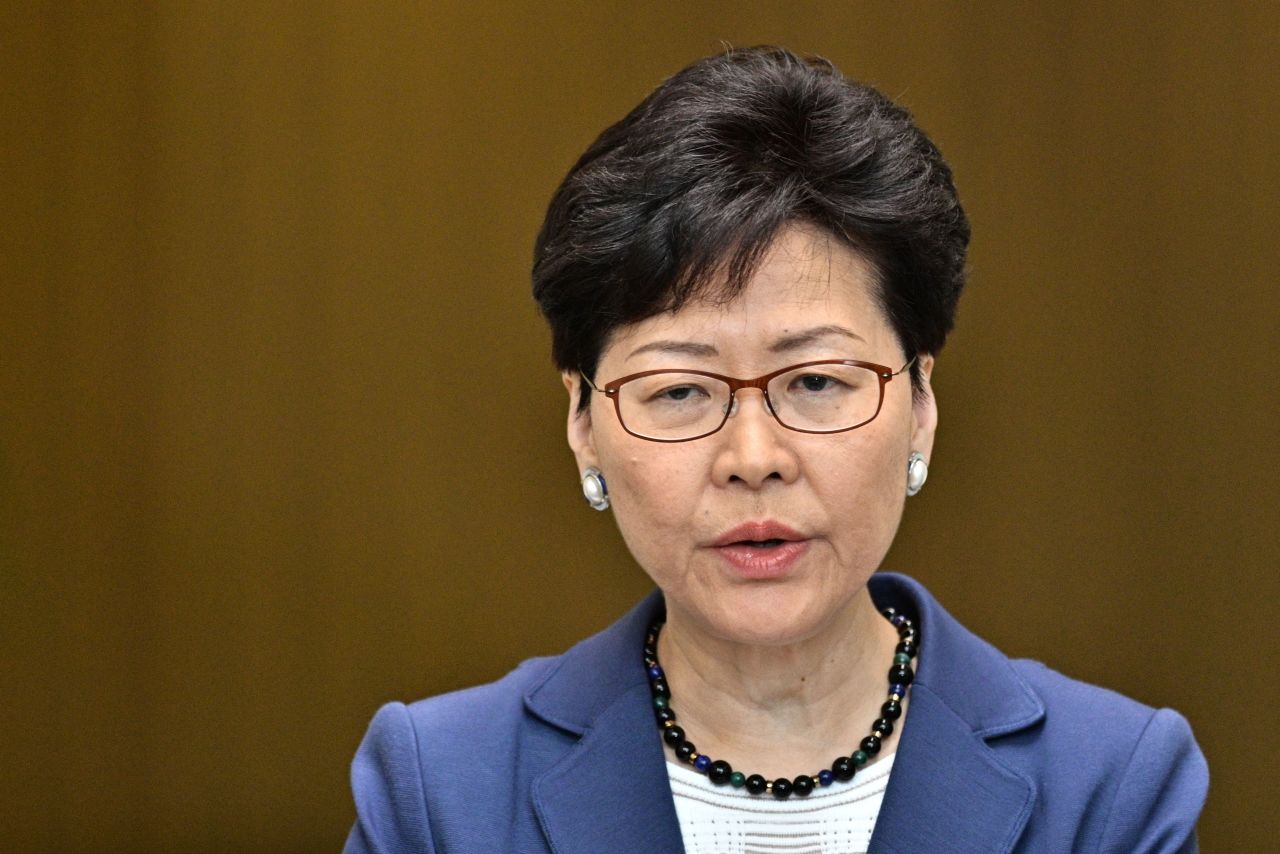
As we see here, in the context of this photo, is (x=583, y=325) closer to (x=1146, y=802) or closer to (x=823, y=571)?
(x=823, y=571)

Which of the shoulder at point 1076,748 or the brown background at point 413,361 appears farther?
the brown background at point 413,361

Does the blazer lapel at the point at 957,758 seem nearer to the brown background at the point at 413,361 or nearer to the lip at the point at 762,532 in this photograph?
the lip at the point at 762,532

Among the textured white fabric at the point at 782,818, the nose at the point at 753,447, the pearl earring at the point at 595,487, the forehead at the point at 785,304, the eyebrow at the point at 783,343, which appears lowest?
the textured white fabric at the point at 782,818

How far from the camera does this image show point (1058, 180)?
9.62ft

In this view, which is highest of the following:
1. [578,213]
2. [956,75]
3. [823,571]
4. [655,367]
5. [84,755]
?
[956,75]

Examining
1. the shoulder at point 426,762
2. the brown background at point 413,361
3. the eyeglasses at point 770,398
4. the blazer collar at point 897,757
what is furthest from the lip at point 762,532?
the brown background at point 413,361

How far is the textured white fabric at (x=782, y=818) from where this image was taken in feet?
5.96

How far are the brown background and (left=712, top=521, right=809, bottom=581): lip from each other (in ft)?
4.33

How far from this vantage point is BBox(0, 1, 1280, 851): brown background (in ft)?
9.45

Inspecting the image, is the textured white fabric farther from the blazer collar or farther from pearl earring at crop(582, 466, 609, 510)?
pearl earring at crop(582, 466, 609, 510)

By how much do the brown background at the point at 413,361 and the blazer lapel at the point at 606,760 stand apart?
3.48 ft

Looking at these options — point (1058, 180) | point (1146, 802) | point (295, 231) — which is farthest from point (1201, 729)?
point (295, 231)

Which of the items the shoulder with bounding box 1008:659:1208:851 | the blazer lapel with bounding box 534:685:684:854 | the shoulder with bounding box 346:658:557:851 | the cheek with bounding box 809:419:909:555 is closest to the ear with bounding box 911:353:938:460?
the cheek with bounding box 809:419:909:555

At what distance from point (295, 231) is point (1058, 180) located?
146cm
